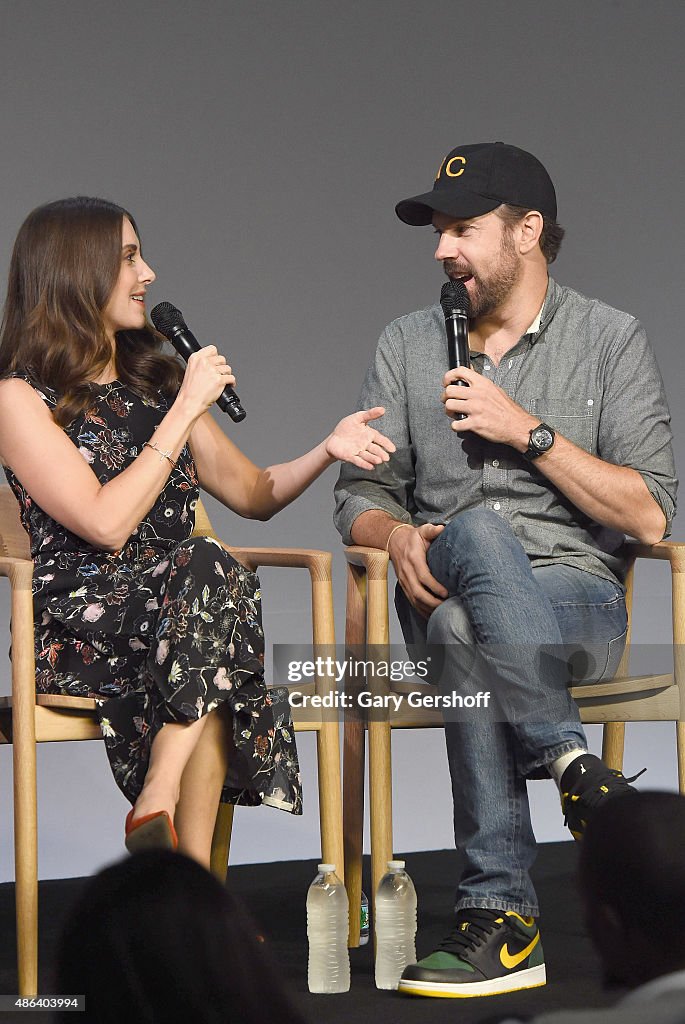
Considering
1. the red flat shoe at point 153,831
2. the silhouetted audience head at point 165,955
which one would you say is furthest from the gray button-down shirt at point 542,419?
the silhouetted audience head at point 165,955

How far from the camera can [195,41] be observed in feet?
15.4

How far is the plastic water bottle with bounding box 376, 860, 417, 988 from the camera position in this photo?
1904mm

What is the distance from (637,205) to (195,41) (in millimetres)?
1736

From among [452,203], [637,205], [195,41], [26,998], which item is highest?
[195,41]

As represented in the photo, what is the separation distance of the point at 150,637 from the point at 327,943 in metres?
0.48

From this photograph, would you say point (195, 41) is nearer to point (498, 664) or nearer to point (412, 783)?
point (412, 783)

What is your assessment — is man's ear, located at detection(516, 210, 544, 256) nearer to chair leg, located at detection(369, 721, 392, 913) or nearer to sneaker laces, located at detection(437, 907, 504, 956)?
chair leg, located at detection(369, 721, 392, 913)

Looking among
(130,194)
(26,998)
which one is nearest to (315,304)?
(130,194)

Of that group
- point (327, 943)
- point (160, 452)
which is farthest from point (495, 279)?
point (327, 943)

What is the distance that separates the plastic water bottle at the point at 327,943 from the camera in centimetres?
188

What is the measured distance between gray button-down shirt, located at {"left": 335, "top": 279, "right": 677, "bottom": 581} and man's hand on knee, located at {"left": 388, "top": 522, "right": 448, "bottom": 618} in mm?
151

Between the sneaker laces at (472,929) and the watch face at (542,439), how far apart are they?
69cm

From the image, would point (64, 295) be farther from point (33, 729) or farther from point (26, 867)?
point (26, 867)

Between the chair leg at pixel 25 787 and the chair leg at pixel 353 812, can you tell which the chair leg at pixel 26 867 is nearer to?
the chair leg at pixel 25 787
